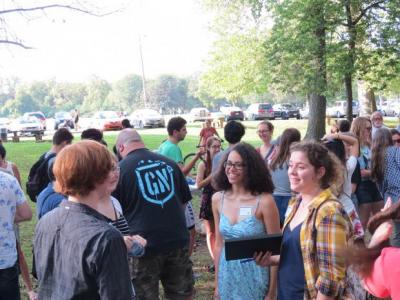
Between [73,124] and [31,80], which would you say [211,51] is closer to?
Answer: [73,124]

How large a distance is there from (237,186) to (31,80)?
110 meters

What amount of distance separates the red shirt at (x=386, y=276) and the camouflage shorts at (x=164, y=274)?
2311mm

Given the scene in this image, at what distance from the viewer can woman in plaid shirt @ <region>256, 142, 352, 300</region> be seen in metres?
2.51

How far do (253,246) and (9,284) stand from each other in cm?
191

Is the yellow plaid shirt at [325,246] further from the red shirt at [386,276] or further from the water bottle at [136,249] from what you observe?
the water bottle at [136,249]

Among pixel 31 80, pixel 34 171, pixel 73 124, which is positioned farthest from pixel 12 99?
pixel 34 171

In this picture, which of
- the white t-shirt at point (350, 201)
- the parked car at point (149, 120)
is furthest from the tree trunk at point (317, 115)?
the parked car at point (149, 120)

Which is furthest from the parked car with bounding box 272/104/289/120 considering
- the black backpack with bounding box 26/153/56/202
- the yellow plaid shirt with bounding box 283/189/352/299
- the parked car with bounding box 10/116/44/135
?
the yellow plaid shirt with bounding box 283/189/352/299

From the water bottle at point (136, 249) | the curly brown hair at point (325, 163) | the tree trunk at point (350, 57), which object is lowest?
the water bottle at point (136, 249)

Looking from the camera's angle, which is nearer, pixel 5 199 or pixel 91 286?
pixel 91 286

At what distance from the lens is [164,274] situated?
4.11 m

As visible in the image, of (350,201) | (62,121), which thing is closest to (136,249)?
(350,201)

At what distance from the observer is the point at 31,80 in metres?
106

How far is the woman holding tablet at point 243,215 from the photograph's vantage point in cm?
337
